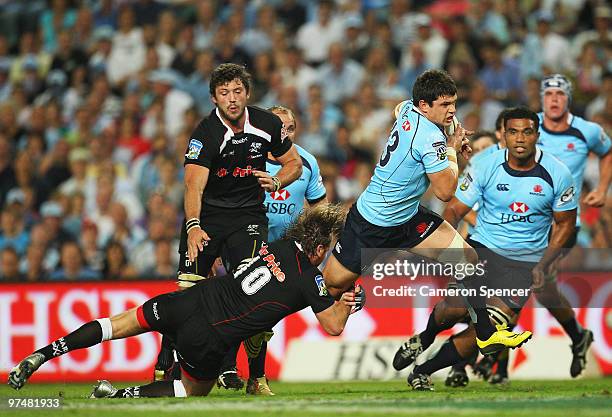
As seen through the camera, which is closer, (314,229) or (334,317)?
(334,317)

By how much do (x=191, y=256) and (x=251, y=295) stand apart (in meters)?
0.74

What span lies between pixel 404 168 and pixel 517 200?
5.21ft

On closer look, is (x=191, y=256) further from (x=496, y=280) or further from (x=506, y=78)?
(x=506, y=78)

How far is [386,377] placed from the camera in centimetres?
1283

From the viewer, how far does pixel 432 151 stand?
9.51 meters

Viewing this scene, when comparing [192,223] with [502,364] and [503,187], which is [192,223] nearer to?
[503,187]

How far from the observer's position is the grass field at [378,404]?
8.00 m

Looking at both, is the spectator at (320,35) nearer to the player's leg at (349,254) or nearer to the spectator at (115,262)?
the spectator at (115,262)

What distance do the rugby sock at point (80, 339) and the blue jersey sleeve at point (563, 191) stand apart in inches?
171

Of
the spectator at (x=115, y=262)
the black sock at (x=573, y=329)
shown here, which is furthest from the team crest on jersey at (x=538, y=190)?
the spectator at (x=115, y=262)

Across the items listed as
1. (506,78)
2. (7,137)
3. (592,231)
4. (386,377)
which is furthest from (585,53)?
(7,137)

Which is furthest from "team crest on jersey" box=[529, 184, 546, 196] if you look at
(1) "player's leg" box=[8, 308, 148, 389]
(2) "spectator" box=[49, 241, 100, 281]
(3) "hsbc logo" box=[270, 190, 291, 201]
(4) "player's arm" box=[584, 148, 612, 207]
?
(2) "spectator" box=[49, 241, 100, 281]

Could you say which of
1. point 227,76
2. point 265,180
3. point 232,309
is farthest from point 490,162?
point 232,309

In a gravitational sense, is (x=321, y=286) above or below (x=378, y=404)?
above
